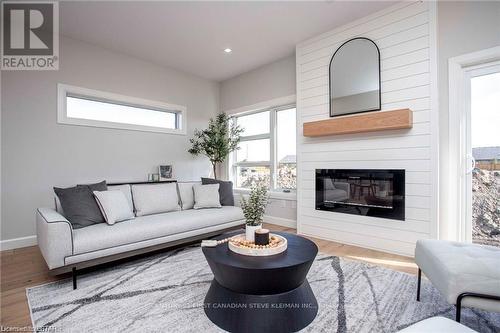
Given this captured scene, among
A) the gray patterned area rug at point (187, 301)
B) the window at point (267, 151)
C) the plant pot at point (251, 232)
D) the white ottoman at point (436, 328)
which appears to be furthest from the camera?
the window at point (267, 151)

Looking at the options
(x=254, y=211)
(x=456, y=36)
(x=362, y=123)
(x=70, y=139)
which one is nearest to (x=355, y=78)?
(x=362, y=123)

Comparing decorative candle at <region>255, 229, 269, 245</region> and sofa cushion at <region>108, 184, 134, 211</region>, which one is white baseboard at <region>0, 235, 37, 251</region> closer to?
sofa cushion at <region>108, 184, 134, 211</region>

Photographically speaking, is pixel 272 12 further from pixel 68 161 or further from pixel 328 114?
pixel 68 161

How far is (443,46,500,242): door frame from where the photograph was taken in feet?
8.22

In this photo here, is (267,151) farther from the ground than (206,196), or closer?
farther from the ground

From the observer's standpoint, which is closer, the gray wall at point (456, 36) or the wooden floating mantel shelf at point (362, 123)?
the gray wall at point (456, 36)

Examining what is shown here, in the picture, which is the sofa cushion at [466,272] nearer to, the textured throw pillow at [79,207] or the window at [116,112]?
the textured throw pillow at [79,207]

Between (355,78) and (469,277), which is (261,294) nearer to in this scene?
(469,277)

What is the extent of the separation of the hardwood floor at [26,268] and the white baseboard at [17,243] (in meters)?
0.08

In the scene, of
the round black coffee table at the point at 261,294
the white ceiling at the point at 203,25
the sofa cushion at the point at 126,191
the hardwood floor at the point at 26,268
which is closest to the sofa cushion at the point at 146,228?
the sofa cushion at the point at 126,191

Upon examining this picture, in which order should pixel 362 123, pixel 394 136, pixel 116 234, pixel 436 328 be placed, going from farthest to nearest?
pixel 362 123 < pixel 394 136 < pixel 116 234 < pixel 436 328

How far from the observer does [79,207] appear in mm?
2432

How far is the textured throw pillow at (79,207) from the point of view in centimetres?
239

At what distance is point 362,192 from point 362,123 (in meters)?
0.89
